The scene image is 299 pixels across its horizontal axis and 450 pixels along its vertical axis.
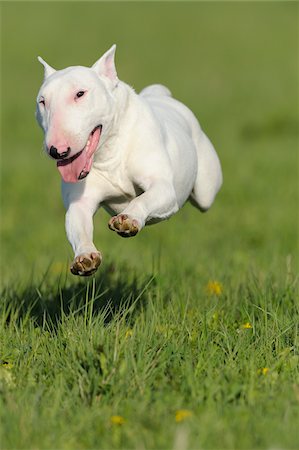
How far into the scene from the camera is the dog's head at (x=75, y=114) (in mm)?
4578

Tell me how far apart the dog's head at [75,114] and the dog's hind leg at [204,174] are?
141 cm

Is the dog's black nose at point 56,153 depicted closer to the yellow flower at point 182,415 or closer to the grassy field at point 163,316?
the grassy field at point 163,316

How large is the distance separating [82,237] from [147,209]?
1.38 ft

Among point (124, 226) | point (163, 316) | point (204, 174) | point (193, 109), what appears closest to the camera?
point (124, 226)

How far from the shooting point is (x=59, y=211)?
1260 centimetres

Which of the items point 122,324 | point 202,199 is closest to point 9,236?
point 202,199

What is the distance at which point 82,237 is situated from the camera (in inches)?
195

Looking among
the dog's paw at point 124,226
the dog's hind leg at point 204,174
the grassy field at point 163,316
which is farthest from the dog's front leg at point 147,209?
the dog's hind leg at point 204,174

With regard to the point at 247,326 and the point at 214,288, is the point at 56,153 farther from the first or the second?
the point at 214,288

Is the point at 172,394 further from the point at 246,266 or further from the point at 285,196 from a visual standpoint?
the point at 285,196

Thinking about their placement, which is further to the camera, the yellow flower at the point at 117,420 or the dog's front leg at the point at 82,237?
the dog's front leg at the point at 82,237

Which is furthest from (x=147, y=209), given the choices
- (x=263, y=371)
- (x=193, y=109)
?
(x=193, y=109)

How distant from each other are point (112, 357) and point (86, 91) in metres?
1.43

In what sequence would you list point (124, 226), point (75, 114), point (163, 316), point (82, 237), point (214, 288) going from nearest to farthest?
point (124, 226)
point (75, 114)
point (82, 237)
point (163, 316)
point (214, 288)
